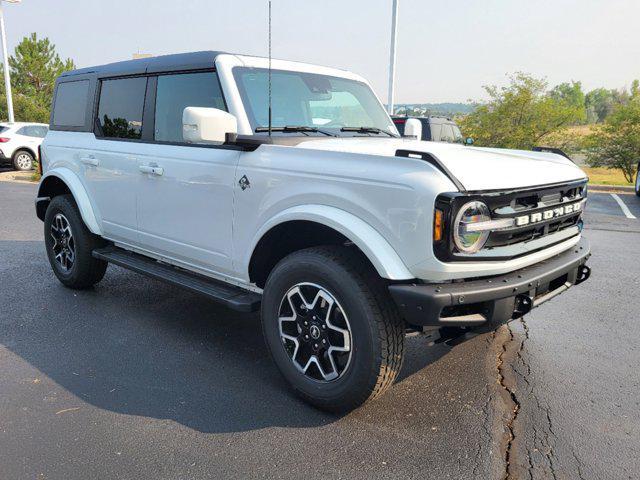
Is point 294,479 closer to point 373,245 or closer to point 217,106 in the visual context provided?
point 373,245

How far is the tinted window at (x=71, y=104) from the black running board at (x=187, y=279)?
4.33 feet

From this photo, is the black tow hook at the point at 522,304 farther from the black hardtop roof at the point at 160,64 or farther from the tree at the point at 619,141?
the tree at the point at 619,141

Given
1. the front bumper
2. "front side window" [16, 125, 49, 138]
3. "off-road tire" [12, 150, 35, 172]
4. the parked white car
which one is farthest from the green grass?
"off-road tire" [12, 150, 35, 172]

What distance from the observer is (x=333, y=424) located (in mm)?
2936

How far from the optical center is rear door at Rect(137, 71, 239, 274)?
137 inches

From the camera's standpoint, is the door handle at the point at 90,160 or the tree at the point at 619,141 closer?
the door handle at the point at 90,160

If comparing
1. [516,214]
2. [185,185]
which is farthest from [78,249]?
[516,214]

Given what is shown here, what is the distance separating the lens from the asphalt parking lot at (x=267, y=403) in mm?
2586

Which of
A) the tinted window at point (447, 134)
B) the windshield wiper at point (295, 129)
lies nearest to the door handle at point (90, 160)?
the windshield wiper at point (295, 129)

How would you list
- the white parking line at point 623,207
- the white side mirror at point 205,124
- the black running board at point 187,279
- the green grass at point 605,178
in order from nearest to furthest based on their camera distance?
the white side mirror at point 205,124 → the black running board at point 187,279 → the white parking line at point 623,207 → the green grass at point 605,178

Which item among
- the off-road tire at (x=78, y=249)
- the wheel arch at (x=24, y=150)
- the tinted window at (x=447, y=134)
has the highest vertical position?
the tinted window at (x=447, y=134)

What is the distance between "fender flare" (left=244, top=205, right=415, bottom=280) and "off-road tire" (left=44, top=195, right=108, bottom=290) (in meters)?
2.72

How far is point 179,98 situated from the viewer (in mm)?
3965

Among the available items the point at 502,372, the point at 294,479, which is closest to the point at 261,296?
the point at 294,479
